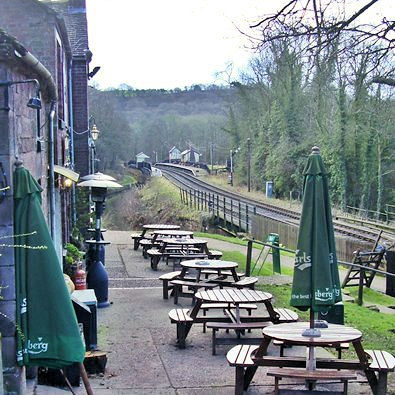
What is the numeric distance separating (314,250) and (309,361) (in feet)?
3.63

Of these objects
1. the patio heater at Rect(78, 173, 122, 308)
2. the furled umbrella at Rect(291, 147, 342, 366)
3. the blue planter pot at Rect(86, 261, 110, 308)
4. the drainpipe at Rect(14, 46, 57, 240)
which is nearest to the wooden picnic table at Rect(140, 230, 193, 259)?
the patio heater at Rect(78, 173, 122, 308)

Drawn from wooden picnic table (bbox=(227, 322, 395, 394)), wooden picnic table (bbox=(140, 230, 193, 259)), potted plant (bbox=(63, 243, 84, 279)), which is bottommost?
wooden picnic table (bbox=(140, 230, 193, 259))

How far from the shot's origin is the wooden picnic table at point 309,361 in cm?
588

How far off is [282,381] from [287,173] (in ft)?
129

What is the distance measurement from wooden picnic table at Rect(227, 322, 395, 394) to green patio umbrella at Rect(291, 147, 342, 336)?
248 millimetres

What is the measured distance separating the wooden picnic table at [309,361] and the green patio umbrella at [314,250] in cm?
25

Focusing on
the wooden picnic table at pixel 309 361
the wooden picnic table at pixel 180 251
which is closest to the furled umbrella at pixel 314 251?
the wooden picnic table at pixel 309 361

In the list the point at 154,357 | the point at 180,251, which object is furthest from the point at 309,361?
the point at 180,251

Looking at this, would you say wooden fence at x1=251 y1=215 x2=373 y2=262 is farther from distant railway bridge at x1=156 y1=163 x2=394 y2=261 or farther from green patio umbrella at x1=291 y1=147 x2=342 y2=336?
green patio umbrella at x1=291 y1=147 x2=342 y2=336

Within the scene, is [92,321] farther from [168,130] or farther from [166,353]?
[168,130]

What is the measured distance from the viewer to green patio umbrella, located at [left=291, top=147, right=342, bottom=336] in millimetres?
6078

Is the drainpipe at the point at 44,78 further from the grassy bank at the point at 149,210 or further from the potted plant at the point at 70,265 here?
the grassy bank at the point at 149,210

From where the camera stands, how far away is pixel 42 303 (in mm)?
4770

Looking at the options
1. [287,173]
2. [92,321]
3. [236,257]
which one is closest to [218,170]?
[287,173]
